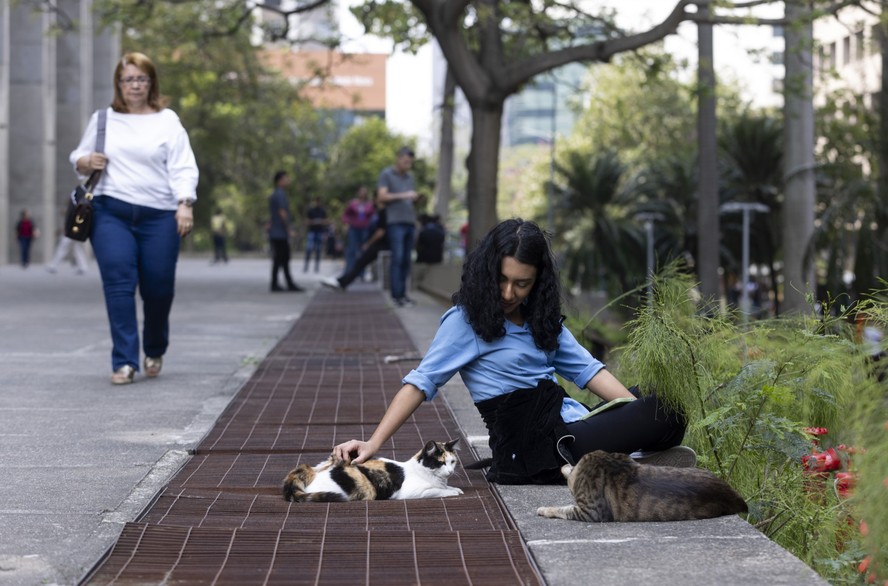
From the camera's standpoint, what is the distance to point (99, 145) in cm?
925

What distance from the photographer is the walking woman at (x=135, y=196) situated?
9203mm

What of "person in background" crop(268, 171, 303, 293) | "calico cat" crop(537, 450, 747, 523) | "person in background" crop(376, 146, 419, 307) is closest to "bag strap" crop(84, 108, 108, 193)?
"calico cat" crop(537, 450, 747, 523)

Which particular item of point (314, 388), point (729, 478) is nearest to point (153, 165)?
point (314, 388)

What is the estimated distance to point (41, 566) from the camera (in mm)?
4340

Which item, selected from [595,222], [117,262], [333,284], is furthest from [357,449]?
[595,222]

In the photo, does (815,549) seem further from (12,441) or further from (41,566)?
(12,441)

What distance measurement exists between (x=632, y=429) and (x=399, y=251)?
12929 millimetres

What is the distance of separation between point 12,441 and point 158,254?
2.61 metres

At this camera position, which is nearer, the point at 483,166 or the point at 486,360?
the point at 486,360

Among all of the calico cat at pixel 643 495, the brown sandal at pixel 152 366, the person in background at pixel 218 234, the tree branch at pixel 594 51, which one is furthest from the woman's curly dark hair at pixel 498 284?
the person in background at pixel 218 234

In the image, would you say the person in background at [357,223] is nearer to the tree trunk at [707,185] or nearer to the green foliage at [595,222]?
the tree trunk at [707,185]

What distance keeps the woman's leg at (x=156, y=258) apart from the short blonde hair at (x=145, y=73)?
639 millimetres

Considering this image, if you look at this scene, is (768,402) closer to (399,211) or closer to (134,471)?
(134,471)

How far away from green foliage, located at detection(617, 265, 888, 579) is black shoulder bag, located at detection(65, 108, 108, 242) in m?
4.05
